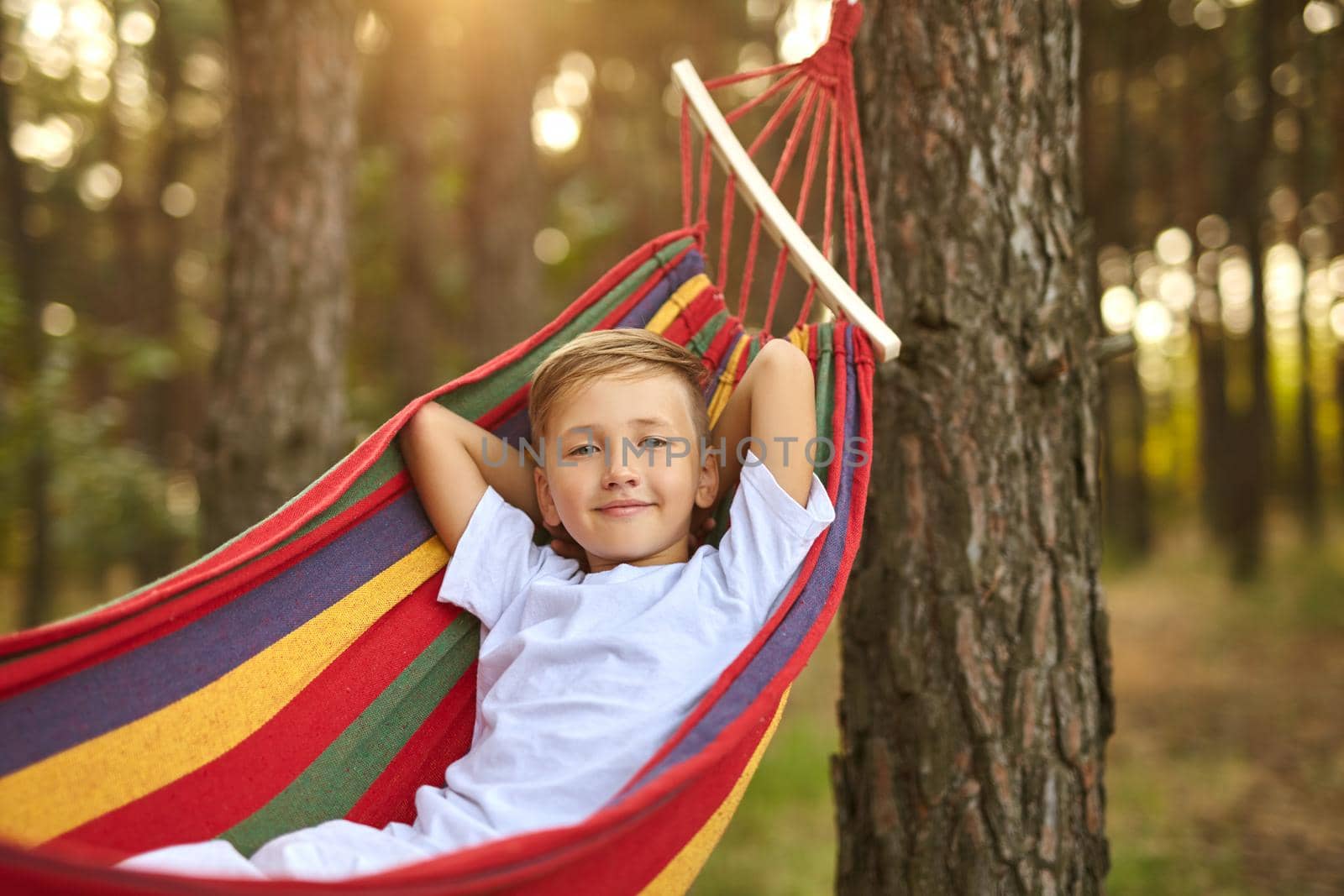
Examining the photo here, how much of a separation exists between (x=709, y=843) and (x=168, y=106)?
1062 cm

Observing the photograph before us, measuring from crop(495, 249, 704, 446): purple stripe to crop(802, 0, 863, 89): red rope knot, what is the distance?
0.41m

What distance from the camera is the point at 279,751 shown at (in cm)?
141

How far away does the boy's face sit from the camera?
61.8 inches

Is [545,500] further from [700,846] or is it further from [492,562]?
[700,846]

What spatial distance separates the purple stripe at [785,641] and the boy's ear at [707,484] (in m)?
0.25

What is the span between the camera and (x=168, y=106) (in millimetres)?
9852

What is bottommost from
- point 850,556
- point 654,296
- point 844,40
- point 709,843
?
point 709,843

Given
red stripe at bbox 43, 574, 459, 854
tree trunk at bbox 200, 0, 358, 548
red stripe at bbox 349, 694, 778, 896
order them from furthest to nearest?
tree trunk at bbox 200, 0, 358, 548 < red stripe at bbox 43, 574, 459, 854 < red stripe at bbox 349, 694, 778, 896

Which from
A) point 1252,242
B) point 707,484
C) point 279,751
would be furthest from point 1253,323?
point 279,751

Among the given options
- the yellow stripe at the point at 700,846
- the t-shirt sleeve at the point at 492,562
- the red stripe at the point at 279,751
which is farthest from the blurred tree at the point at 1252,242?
the red stripe at the point at 279,751

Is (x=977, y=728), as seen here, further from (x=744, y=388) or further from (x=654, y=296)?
(x=654, y=296)

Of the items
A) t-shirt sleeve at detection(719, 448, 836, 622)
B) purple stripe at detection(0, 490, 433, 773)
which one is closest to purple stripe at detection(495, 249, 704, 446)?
purple stripe at detection(0, 490, 433, 773)

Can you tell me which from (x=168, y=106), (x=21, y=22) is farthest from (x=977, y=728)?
(x=168, y=106)

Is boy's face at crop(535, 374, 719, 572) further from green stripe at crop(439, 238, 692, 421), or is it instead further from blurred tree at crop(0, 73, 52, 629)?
blurred tree at crop(0, 73, 52, 629)
